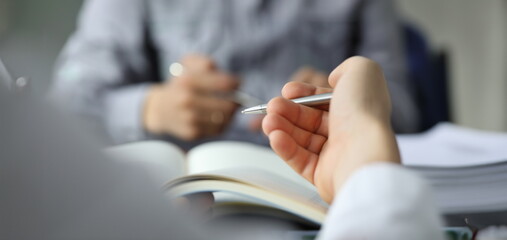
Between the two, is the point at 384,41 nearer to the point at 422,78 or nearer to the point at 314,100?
the point at 422,78

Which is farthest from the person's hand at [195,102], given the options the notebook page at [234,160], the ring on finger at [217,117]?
the notebook page at [234,160]

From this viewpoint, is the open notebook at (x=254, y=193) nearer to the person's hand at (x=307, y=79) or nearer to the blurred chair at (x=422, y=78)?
the person's hand at (x=307, y=79)

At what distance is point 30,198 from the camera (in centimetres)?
16

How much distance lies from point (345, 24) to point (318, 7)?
0.18ft

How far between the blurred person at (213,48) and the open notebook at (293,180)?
0.36 meters

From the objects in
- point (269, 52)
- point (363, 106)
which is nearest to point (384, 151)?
point (363, 106)

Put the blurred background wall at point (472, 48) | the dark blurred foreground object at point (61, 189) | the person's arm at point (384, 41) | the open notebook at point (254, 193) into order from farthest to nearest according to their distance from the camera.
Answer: the blurred background wall at point (472, 48), the person's arm at point (384, 41), the open notebook at point (254, 193), the dark blurred foreground object at point (61, 189)

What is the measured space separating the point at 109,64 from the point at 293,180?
60cm

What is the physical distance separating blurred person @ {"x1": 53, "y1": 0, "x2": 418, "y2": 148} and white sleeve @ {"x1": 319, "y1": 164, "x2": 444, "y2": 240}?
632 mm

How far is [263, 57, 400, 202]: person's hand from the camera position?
235 mm

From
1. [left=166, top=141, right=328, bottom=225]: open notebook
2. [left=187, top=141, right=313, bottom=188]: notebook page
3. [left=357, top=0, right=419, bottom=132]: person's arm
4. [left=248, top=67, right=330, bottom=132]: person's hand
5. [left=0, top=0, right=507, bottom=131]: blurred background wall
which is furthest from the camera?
[left=0, top=0, right=507, bottom=131]: blurred background wall

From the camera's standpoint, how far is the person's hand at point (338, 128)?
24 cm

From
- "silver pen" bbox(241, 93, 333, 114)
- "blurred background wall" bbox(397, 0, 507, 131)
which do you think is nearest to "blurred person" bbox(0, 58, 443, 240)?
"silver pen" bbox(241, 93, 333, 114)

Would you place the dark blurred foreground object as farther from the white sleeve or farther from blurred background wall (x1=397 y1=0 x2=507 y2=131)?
blurred background wall (x1=397 y1=0 x2=507 y2=131)
